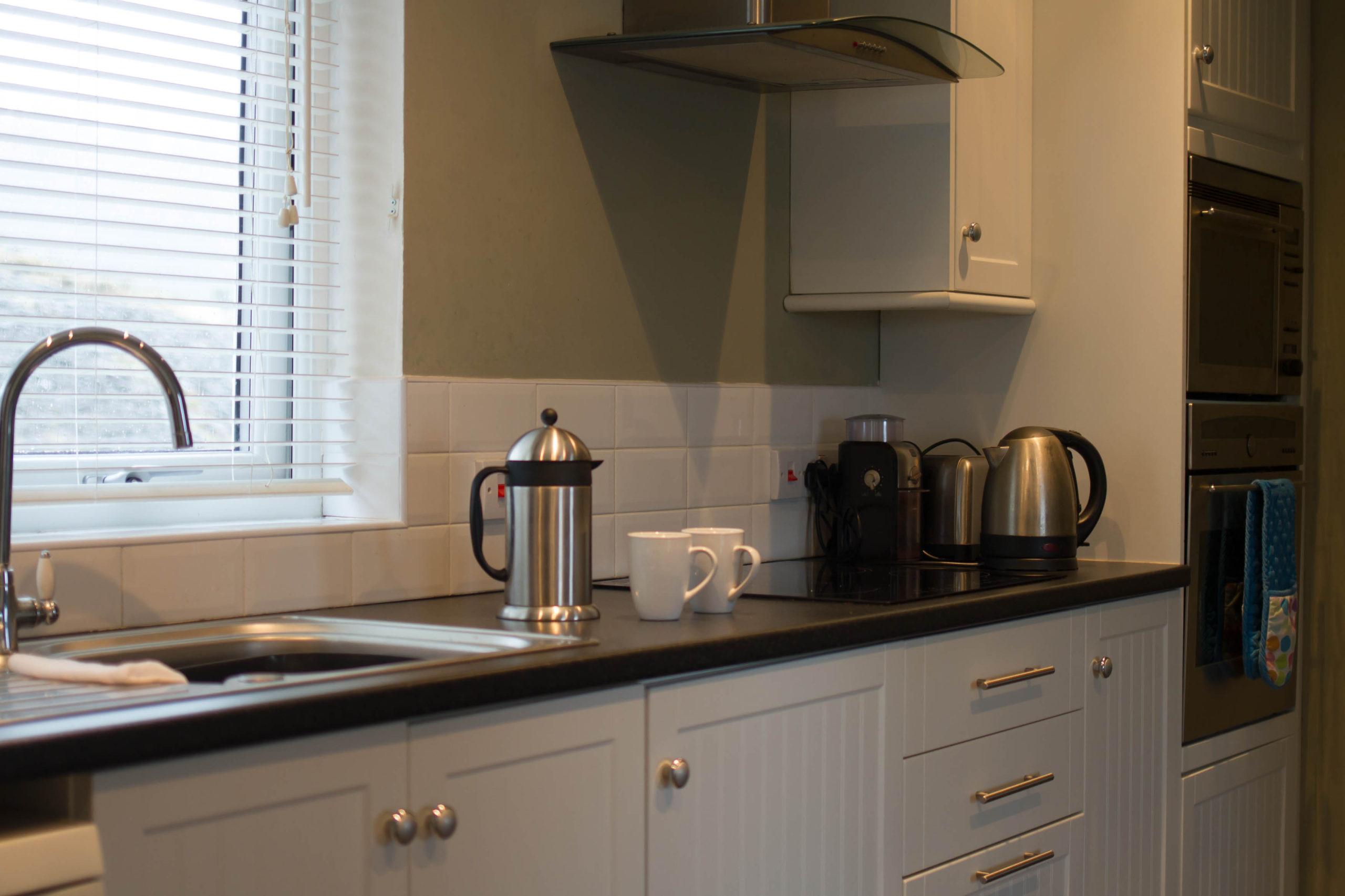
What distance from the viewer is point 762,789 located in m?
1.61

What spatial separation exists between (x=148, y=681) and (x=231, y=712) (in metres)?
0.18

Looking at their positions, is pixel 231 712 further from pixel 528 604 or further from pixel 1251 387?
pixel 1251 387

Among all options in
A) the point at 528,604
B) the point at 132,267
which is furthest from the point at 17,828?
the point at 132,267

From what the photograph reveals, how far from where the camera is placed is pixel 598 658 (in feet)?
4.55

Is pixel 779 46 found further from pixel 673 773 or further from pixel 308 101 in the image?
pixel 673 773

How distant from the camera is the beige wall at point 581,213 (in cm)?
194

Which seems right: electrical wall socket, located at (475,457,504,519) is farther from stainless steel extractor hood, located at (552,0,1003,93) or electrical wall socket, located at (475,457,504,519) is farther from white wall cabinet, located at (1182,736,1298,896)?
white wall cabinet, located at (1182,736,1298,896)

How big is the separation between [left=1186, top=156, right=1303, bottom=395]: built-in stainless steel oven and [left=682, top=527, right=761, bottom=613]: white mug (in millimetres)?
1191

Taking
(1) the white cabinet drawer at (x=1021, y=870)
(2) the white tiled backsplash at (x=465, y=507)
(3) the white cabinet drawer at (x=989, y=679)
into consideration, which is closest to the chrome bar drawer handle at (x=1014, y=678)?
(3) the white cabinet drawer at (x=989, y=679)

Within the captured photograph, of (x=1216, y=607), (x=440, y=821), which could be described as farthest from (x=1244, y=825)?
(x=440, y=821)

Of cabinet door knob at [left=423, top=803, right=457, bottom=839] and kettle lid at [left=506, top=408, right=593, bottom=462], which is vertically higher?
kettle lid at [left=506, top=408, right=593, bottom=462]

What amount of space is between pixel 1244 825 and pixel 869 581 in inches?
47.3

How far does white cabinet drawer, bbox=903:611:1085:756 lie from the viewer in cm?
185

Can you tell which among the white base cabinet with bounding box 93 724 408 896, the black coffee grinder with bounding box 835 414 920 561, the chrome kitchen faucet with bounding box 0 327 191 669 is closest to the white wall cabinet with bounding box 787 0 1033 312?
the black coffee grinder with bounding box 835 414 920 561
